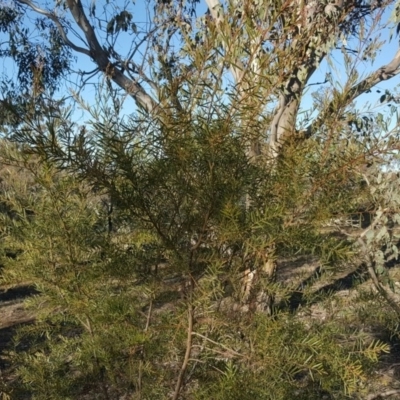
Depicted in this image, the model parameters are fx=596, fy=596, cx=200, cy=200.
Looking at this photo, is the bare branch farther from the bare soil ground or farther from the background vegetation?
the background vegetation

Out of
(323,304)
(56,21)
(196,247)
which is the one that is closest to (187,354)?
(196,247)

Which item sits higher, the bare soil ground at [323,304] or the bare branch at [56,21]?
the bare branch at [56,21]

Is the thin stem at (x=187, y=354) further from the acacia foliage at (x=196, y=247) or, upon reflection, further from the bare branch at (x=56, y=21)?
the bare branch at (x=56, y=21)

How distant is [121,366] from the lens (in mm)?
1979

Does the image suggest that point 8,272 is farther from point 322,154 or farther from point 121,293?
point 322,154

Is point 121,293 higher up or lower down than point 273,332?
higher up

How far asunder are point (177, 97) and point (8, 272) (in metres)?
0.97

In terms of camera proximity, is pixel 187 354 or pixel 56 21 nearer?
pixel 187 354

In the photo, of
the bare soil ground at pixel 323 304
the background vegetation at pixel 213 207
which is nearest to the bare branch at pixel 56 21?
the bare soil ground at pixel 323 304

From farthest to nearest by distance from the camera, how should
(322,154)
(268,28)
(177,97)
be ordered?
(322,154) < (177,97) < (268,28)

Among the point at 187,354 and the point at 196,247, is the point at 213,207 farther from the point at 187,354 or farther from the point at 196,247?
the point at 187,354

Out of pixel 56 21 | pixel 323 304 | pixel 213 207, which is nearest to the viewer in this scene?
pixel 213 207

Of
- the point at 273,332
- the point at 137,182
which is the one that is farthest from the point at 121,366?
the point at 137,182

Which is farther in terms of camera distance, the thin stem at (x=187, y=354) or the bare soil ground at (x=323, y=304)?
the bare soil ground at (x=323, y=304)
